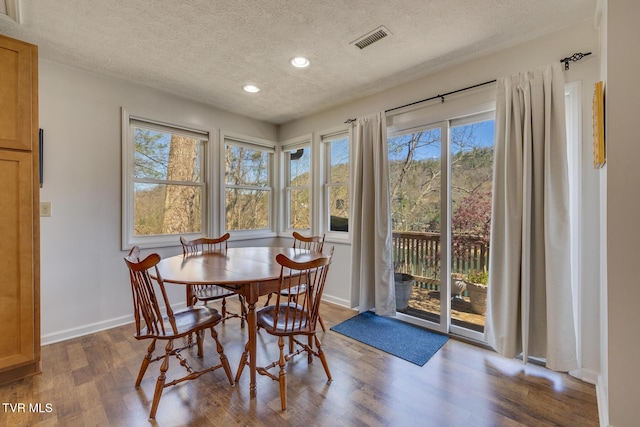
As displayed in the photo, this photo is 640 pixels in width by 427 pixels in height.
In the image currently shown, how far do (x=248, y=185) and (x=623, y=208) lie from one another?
12.0 ft

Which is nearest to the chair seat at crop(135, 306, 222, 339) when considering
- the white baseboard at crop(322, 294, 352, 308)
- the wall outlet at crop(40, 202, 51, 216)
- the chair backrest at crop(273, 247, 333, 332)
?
the chair backrest at crop(273, 247, 333, 332)

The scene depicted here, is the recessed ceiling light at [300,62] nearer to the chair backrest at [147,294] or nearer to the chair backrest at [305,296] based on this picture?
the chair backrest at [305,296]

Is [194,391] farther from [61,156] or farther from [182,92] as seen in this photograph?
[182,92]

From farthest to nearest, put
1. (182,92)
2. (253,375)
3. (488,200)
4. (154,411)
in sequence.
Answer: (182,92) < (488,200) < (253,375) < (154,411)

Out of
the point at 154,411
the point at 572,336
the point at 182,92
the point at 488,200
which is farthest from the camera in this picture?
the point at 182,92

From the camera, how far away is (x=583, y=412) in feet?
5.32

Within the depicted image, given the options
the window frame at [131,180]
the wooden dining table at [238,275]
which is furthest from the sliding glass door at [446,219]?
the window frame at [131,180]

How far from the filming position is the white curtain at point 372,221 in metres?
2.93

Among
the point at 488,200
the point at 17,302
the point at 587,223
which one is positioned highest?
the point at 488,200

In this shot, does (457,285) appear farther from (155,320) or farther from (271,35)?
(271,35)

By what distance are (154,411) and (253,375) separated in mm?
549

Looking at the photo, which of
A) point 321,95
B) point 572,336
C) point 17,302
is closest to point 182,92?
point 321,95

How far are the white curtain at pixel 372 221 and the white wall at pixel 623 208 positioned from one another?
66.7 inches

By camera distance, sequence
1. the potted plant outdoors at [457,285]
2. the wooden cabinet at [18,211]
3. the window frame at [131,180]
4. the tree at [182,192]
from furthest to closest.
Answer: the tree at [182,192]
the window frame at [131,180]
the potted plant outdoors at [457,285]
the wooden cabinet at [18,211]
